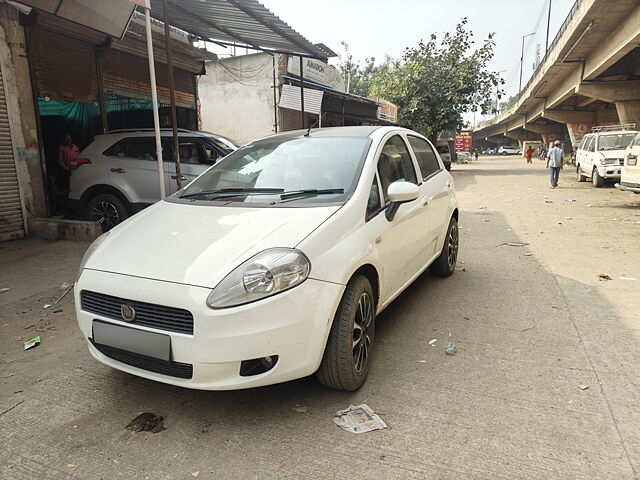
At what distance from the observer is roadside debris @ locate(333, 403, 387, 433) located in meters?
2.48

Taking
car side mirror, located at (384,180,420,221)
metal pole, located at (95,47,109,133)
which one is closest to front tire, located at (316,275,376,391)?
car side mirror, located at (384,180,420,221)

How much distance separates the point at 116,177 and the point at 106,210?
0.58 meters

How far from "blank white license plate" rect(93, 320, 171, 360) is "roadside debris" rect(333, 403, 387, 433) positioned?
3.35ft

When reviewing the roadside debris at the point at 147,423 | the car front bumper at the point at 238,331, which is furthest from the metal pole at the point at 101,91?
the roadside debris at the point at 147,423

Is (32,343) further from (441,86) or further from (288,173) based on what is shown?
(441,86)

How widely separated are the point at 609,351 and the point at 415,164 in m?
2.19

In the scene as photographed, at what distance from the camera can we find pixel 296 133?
416cm

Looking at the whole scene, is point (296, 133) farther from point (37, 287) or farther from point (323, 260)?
point (37, 287)

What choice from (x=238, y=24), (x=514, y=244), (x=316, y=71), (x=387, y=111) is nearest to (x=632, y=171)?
(x=514, y=244)

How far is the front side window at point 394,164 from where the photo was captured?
347cm

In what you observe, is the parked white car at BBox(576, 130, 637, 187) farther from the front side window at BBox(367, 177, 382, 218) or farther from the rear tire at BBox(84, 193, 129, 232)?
the rear tire at BBox(84, 193, 129, 232)

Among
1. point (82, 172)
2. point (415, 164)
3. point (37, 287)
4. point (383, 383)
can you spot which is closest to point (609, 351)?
point (383, 383)

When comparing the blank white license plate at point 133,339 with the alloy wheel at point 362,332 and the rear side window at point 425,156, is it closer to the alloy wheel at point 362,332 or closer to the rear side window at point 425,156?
the alloy wheel at point 362,332

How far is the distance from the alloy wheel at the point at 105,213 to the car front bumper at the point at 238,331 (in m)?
5.38
